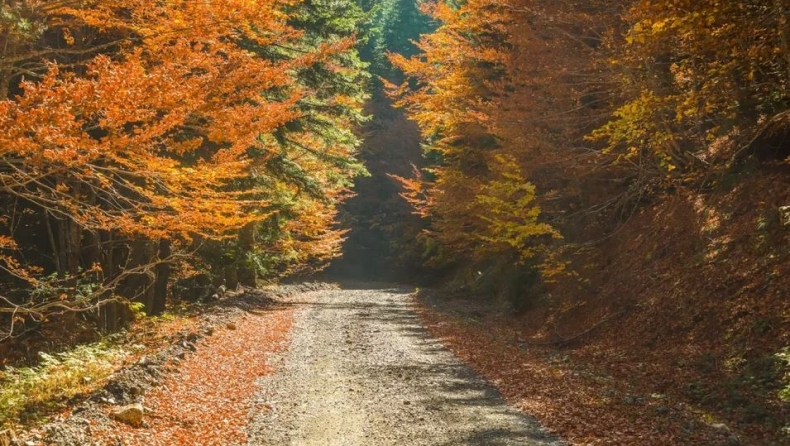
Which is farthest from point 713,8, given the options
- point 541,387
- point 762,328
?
point 541,387

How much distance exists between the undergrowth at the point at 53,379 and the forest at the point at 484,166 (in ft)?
2.86

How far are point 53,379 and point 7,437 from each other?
3301 millimetres

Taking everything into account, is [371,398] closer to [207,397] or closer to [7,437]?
[207,397]

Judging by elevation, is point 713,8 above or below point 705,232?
above

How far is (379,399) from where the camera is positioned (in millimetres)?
9664

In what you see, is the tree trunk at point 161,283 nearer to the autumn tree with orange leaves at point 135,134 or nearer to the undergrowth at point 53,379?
the autumn tree with orange leaves at point 135,134

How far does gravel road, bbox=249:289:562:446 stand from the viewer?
785cm

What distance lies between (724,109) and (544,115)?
442 cm

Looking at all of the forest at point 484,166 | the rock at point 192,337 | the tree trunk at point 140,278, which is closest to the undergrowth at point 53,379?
the forest at point 484,166

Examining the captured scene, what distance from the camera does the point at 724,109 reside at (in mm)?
10812

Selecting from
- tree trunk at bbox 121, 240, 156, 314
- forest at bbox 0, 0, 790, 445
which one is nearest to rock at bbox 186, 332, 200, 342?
tree trunk at bbox 121, 240, 156, 314

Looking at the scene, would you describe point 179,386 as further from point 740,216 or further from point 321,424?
point 740,216

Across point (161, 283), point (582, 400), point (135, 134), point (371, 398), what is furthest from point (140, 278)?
point (582, 400)

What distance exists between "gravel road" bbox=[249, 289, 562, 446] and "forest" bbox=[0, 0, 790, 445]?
1424 millimetres
